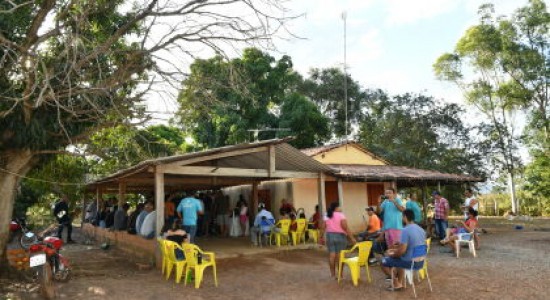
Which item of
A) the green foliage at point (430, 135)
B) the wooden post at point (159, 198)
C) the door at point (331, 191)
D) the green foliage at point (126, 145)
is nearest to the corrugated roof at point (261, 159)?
the wooden post at point (159, 198)

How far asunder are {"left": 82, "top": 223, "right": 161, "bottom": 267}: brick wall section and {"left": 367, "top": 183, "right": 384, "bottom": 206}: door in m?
9.48

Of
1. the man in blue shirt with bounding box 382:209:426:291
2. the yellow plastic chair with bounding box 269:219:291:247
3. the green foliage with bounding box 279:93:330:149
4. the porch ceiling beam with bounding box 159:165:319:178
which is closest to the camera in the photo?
the man in blue shirt with bounding box 382:209:426:291

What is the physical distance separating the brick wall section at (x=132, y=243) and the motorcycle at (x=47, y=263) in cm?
190

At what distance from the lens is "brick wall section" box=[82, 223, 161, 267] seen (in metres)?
8.96

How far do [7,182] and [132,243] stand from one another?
13.5 ft

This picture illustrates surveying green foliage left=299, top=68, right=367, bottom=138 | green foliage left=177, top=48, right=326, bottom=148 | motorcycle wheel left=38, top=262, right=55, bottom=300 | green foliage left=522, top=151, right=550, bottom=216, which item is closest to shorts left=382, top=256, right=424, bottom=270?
motorcycle wheel left=38, top=262, right=55, bottom=300

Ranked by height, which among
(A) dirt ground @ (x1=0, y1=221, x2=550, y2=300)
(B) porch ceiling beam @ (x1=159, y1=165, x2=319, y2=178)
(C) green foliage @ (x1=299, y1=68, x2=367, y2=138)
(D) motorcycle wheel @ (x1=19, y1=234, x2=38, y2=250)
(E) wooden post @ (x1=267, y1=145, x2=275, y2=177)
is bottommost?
(A) dirt ground @ (x1=0, y1=221, x2=550, y2=300)

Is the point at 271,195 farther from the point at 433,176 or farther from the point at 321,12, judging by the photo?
the point at 321,12

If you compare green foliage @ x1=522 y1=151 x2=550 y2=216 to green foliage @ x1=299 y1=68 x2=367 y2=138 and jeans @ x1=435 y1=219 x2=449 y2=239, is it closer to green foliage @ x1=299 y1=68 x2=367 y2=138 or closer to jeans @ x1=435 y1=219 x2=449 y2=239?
green foliage @ x1=299 y1=68 x2=367 y2=138

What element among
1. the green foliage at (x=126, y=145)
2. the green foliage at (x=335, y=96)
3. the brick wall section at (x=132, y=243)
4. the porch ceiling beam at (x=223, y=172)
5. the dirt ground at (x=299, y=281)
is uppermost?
the green foliage at (x=335, y=96)

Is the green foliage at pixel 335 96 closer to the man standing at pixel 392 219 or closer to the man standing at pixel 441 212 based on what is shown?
the man standing at pixel 441 212

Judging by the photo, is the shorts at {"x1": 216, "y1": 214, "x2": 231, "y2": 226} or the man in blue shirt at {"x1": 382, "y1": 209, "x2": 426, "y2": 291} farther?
the shorts at {"x1": 216, "y1": 214, "x2": 231, "y2": 226}

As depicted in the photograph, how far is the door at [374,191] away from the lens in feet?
53.2

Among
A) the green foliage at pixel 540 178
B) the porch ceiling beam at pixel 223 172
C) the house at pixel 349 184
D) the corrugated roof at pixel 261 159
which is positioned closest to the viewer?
the porch ceiling beam at pixel 223 172
